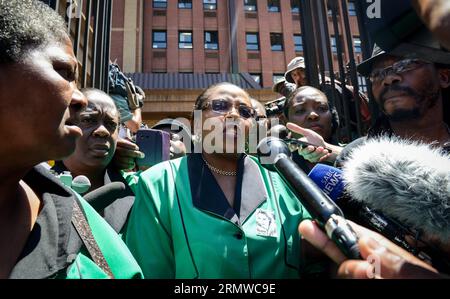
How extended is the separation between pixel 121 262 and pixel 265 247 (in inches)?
25.4

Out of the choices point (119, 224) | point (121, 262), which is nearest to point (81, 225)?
point (121, 262)

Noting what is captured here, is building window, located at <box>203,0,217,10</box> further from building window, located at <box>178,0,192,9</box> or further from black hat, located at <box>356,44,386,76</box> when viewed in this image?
black hat, located at <box>356,44,386,76</box>

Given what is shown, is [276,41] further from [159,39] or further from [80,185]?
[80,185]

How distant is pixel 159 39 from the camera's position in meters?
22.0

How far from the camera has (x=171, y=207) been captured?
5.35ft

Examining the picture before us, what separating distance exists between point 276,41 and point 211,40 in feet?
14.1

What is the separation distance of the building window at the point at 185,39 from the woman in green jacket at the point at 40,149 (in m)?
21.7

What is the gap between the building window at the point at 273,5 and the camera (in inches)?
886

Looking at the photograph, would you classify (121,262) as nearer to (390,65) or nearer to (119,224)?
(119,224)

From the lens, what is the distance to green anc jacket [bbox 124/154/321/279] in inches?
58.8

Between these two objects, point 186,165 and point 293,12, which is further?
point 293,12

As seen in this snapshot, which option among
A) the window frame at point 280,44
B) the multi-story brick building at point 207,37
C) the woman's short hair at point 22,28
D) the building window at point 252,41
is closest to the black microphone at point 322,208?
the woman's short hair at point 22,28

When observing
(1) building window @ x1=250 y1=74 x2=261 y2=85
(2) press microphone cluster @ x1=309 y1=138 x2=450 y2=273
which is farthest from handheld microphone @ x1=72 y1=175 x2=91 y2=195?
(1) building window @ x1=250 y1=74 x2=261 y2=85

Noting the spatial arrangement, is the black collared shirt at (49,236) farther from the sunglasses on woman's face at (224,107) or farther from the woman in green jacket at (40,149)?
the sunglasses on woman's face at (224,107)
